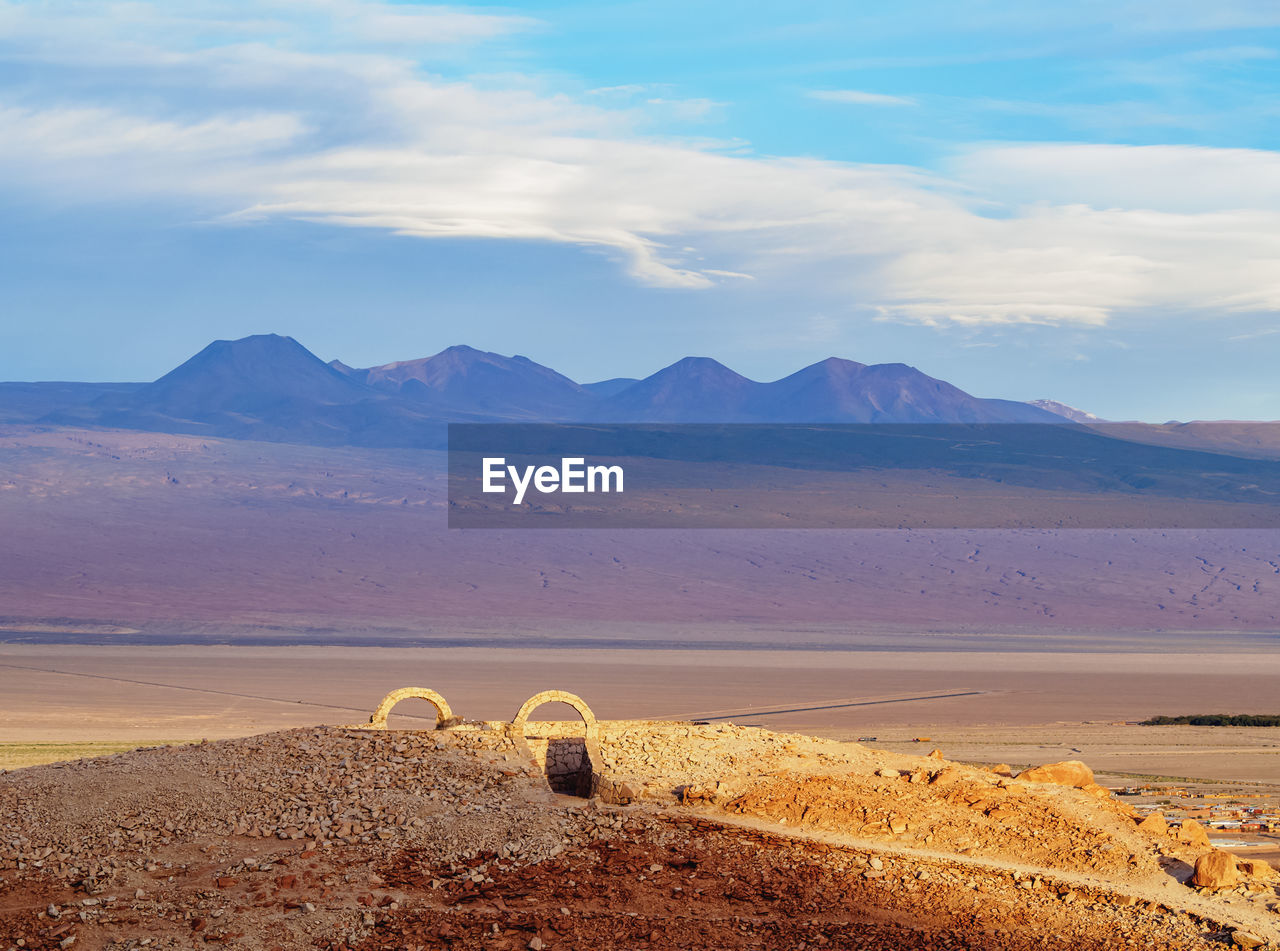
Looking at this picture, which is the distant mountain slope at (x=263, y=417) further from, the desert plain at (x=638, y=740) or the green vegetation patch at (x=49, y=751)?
the green vegetation patch at (x=49, y=751)

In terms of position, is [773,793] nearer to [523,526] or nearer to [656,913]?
[656,913]

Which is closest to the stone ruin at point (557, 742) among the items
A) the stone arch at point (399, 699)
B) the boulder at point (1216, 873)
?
the stone arch at point (399, 699)

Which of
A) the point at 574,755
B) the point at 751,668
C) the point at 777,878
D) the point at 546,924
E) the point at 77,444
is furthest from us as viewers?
the point at 77,444

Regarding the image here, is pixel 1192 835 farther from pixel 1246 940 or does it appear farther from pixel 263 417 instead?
pixel 263 417

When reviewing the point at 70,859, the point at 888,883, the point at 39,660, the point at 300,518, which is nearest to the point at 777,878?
the point at 888,883

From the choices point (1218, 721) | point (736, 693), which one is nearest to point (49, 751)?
point (736, 693)

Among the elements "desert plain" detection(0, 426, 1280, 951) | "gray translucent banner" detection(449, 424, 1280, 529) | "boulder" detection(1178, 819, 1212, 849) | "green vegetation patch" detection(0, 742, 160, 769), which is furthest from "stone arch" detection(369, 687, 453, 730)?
"gray translucent banner" detection(449, 424, 1280, 529)

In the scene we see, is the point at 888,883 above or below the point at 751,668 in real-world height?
above

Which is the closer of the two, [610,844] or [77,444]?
[610,844]
